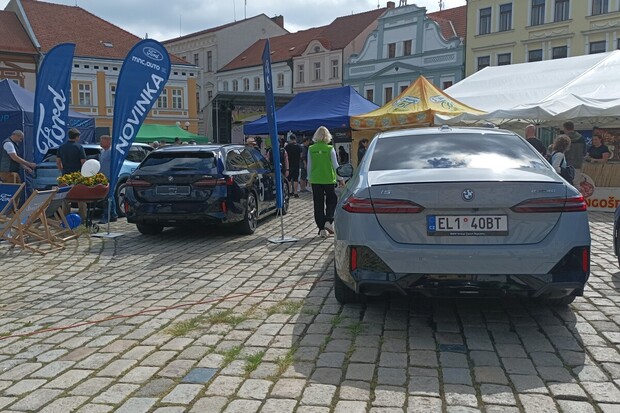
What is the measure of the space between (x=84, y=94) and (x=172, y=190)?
43547 mm

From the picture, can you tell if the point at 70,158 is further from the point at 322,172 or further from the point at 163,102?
the point at 163,102

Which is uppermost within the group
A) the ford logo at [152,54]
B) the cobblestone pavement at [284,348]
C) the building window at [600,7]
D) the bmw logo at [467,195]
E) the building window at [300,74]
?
the building window at [600,7]

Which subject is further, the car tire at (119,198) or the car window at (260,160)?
the car tire at (119,198)

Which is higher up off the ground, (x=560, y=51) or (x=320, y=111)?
(x=560, y=51)

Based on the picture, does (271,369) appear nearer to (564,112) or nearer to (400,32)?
(564,112)

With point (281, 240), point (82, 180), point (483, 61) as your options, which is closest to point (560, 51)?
point (483, 61)

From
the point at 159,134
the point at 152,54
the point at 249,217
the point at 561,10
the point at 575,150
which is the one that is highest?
the point at 561,10

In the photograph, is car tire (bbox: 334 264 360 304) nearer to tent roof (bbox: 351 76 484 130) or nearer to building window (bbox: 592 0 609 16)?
tent roof (bbox: 351 76 484 130)

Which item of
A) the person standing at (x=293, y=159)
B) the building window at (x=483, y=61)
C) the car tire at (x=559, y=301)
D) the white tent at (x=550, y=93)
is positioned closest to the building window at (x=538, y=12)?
the building window at (x=483, y=61)

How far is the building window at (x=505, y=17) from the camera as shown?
4178 centimetres

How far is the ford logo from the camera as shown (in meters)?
10.2

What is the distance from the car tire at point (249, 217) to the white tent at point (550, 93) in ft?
24.8

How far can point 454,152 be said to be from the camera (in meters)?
5.00

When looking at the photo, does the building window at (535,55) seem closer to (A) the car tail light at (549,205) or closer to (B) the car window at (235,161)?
(B) the car window at (235,161)
